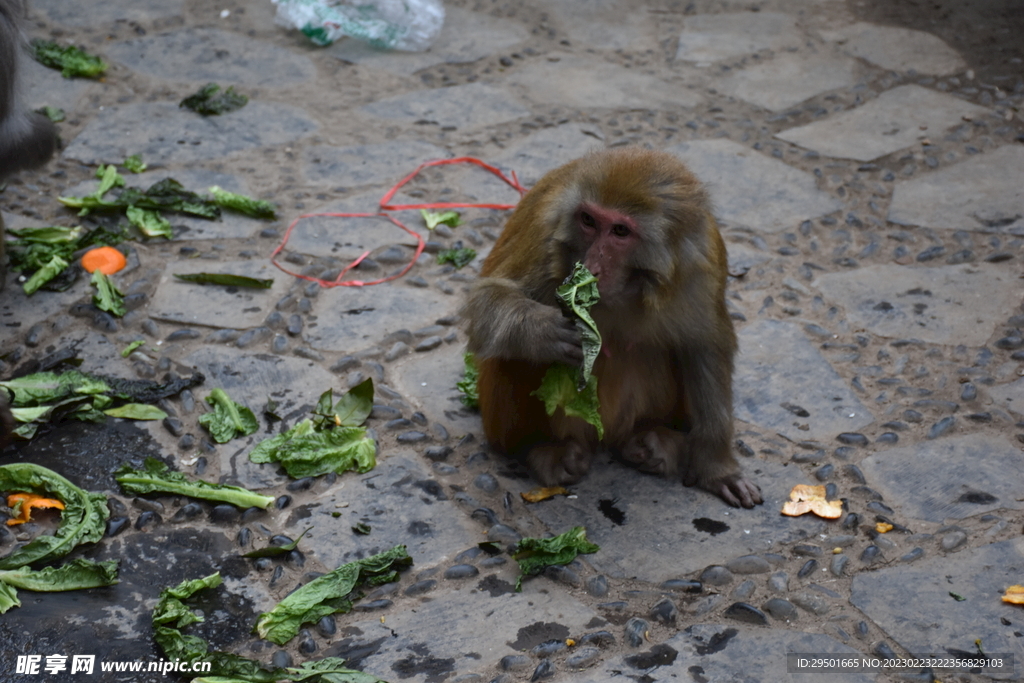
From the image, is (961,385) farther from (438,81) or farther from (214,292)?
(438,81)

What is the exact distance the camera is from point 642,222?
10.4 feet

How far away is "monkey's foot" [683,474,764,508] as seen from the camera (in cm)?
358

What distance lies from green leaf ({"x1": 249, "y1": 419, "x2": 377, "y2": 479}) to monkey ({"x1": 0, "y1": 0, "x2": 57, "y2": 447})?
1906 millimetres

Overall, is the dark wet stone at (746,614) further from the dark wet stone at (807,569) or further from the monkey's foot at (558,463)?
the monkey's foot at (558,463)

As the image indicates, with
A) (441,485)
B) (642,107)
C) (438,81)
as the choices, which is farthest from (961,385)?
(438,81)

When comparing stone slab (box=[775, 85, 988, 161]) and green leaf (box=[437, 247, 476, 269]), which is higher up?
stone slab (box=[775, 85, 988, 161])

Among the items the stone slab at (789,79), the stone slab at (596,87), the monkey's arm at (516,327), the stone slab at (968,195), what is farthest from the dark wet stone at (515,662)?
the stone slab at (789,79)

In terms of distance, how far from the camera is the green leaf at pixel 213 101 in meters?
6.36

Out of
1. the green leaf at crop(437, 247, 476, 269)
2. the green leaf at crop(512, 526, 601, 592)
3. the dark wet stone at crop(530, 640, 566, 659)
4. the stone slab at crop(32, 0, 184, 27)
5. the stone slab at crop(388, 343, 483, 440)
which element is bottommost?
the stone slab at crop(388, 343, 483, 440)

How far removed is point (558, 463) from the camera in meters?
3.69

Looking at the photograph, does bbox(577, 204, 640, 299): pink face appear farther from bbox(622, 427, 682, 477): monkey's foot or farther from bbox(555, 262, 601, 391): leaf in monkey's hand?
bbox(622, 427, 682, 477): monkey's foot

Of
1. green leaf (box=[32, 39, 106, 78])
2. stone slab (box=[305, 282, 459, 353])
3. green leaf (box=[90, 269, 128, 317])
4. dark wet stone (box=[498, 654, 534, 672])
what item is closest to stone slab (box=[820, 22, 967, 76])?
stone slab (box=[305, 282, 459, 353])

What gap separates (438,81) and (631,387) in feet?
13.4

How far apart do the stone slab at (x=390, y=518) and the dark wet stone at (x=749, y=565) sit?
Result: 36.3 inches
